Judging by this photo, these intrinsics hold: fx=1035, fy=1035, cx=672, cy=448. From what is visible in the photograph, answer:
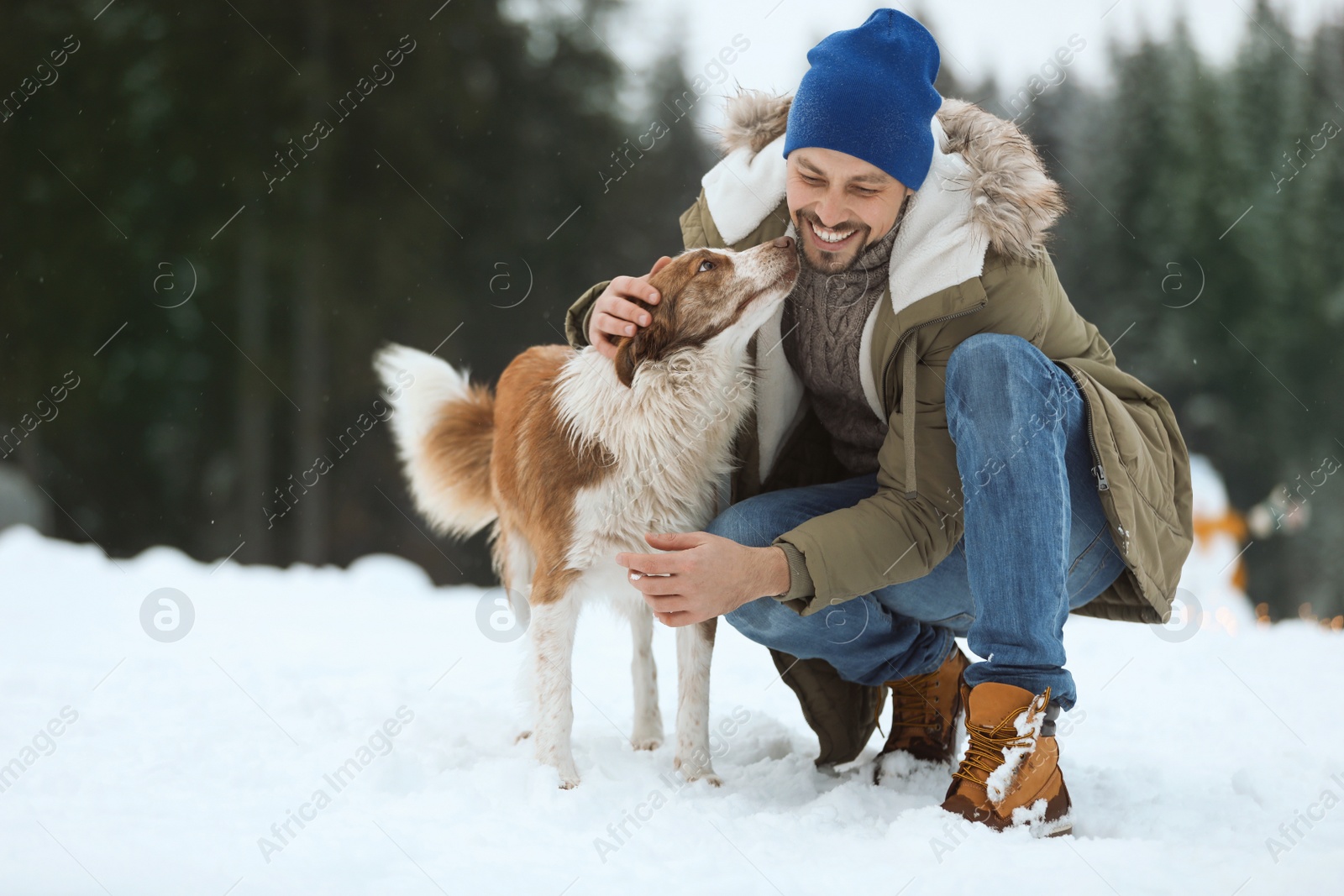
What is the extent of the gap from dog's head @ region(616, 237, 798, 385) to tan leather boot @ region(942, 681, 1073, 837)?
1.01 m

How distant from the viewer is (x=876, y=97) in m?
2.26

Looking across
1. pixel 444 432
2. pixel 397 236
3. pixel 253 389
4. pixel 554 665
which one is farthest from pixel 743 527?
pixel 253 389

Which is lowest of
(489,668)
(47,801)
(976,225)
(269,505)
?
(269,505)

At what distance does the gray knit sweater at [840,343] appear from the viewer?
2.39 metres

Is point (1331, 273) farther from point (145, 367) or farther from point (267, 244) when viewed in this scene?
point (145, 367)

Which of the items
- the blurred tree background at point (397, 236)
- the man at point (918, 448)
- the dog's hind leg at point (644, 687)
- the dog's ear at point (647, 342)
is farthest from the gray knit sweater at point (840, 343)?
the blurred tree background at point (397, 236)

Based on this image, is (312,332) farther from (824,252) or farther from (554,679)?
(824,252)

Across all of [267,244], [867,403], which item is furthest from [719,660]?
[267,244]

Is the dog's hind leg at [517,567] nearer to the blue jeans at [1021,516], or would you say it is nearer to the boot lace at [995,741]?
the blue jeans at [1021,516]

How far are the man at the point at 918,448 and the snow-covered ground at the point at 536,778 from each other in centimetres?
27

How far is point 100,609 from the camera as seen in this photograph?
13.0 feet

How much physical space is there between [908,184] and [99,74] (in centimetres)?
971

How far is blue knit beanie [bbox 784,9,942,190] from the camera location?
2.26m

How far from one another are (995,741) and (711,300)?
1.18 m
